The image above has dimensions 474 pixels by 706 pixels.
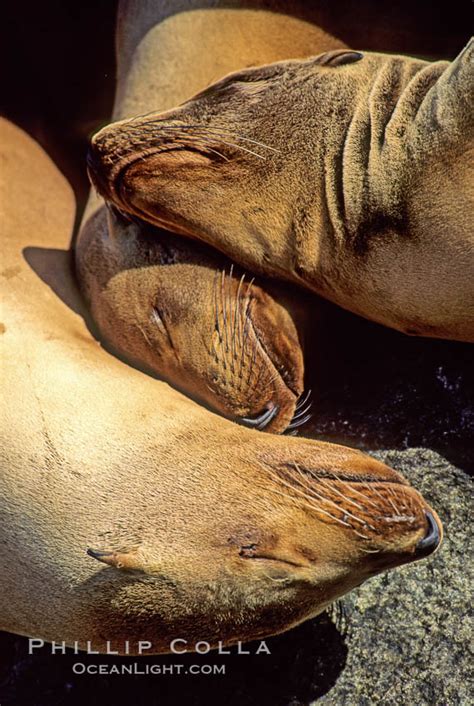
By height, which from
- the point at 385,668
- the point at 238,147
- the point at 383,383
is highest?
the point at 238,147

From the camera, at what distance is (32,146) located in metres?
3.50

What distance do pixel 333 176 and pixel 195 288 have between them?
A: 58cm

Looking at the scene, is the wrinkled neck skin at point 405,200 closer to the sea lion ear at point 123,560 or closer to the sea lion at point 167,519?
the sea lion at point 167,519

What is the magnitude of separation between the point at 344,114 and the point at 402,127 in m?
0.21

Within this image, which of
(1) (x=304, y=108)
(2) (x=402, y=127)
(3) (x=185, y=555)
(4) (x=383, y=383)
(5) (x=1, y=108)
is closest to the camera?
(3) (x=185, y=555)

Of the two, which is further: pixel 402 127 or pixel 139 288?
pixel 139 288

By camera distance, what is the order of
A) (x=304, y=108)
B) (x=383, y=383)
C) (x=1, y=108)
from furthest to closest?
1. (x=1, y=108)
2. (x=383, y=383)
3. (x=304, y=108)

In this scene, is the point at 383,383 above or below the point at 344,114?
below

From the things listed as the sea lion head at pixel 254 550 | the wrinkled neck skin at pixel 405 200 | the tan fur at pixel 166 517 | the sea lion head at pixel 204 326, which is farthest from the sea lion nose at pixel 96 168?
the sea lion head at pixel 254 550

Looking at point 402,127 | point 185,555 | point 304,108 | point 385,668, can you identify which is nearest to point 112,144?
point 304,108

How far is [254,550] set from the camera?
7.09ft

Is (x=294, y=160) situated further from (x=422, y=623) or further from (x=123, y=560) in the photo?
(x=422, y=623)

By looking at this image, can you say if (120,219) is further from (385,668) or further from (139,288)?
(385,668)

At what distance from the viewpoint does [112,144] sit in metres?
2.68
